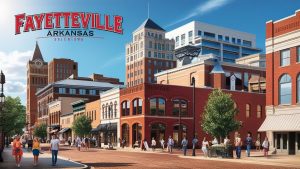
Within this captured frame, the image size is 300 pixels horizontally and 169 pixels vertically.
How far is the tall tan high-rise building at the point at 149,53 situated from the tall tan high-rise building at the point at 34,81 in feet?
173

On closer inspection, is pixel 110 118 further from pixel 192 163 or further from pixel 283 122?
pixel 192 163

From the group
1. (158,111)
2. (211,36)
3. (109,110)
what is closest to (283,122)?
(158,111)

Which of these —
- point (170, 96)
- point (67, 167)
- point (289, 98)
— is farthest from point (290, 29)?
point (67, 167)

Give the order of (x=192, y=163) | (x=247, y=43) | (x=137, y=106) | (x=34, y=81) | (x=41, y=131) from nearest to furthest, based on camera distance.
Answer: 1. (x=192, y=163)
2. (x=137, y=106)
3. (x=41, y=131)
4. (x=247, y=43)
5. (x=34, y=81)

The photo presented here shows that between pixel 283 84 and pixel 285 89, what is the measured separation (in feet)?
1.96

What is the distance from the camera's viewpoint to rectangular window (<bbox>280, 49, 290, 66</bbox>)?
40906 mm

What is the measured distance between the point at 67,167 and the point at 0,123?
9080mm

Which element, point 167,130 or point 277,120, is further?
point 167,130

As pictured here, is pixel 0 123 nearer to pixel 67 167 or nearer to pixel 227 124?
pixel 67 167

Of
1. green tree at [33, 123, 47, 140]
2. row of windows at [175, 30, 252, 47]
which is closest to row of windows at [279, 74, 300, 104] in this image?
green tree at [33, 123, 47, 140]

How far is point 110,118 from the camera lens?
69.2 meters

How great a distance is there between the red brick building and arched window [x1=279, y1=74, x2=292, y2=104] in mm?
17082

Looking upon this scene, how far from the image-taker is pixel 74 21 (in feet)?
86.4

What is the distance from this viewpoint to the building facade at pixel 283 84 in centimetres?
3925
